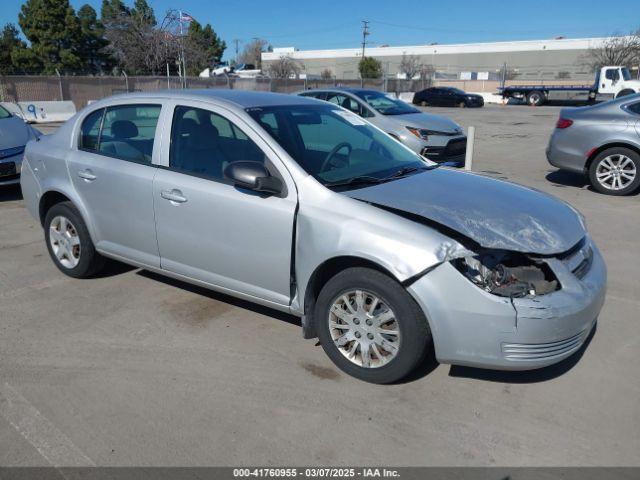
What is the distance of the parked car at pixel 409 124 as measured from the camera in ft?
31.9

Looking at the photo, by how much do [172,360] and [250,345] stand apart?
54 cm

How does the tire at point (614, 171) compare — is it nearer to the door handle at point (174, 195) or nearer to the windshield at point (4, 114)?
the door handle at point (174, 195)

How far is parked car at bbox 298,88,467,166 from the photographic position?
31.9 feet

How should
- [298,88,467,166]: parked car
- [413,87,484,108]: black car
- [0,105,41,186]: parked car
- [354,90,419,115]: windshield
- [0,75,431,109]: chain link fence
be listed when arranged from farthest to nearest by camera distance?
[413,87,484,108]: black car < [0,75,431,109]: chain link fence < [354,90,419,115]: windshield < [298,88,467,166]: parked car < [0,105,41,186]: parked car

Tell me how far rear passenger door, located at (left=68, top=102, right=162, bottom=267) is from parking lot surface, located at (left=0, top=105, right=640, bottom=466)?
52cm

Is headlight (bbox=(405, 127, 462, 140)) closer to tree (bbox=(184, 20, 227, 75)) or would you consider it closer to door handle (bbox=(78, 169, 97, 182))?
door handle (bbox=(78, 169, 97, 182))

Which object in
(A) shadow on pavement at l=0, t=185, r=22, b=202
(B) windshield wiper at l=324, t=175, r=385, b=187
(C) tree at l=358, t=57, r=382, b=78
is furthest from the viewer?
(C) tree at l=358, t=57, r=382, b=78

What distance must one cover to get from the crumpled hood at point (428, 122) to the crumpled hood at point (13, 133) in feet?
20.2

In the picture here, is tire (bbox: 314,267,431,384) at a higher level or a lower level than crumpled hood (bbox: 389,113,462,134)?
lower

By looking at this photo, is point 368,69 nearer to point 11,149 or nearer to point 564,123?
point 564,123

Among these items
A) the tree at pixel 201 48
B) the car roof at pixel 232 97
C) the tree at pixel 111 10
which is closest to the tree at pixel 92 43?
the tree at pixel 111 10

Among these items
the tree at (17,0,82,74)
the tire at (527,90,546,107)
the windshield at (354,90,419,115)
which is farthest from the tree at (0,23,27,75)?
the windshield at (354,90,419,115)

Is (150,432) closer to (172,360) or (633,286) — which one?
(172,360)

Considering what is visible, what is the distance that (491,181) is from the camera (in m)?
4.12
